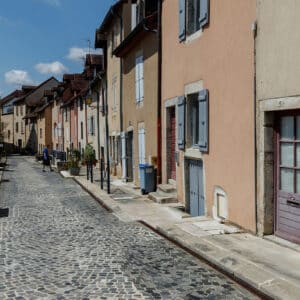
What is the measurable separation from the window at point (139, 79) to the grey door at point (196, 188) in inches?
218

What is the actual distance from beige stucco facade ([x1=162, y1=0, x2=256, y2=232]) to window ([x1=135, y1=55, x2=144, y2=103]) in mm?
4755

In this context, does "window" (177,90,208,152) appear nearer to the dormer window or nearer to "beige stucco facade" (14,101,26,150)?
the dormer window

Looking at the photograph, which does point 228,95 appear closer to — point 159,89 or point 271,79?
point 271,79

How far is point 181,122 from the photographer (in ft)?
38.7

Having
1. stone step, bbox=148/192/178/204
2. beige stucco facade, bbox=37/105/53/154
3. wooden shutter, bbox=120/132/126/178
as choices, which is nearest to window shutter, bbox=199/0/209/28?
stone step, bbox=148/192/178/204

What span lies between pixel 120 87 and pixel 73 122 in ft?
68.6

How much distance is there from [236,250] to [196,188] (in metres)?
4.40

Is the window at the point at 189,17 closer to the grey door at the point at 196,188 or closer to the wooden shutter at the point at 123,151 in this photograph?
the grey door at the point at 196,188

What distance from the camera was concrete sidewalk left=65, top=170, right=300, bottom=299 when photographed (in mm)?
5367

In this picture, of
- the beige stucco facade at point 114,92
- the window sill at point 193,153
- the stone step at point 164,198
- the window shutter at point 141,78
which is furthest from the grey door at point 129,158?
the window sill at point 193,153

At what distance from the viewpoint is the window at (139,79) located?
1653 cm

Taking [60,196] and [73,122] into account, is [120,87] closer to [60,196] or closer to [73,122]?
[60,196]

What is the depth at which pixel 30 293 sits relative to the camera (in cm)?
541

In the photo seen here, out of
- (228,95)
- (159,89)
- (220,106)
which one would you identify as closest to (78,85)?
(159,89)
